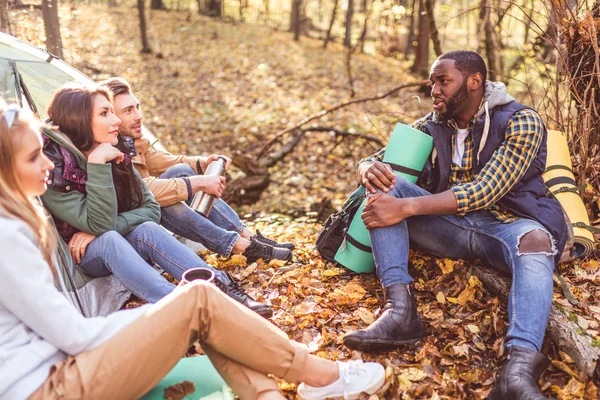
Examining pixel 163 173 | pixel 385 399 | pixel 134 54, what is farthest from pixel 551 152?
pixel 134 54

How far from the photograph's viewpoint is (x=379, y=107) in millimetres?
11961

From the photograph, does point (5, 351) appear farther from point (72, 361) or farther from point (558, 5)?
point (558, 5)

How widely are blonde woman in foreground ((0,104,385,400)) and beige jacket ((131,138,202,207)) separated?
1577mm

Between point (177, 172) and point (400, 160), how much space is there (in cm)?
179

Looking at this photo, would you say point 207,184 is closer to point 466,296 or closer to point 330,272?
point 330,272

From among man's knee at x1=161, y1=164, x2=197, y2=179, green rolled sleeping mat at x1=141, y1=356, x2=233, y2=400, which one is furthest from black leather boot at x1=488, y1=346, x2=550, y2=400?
man's knee at x1=161, y1=164, x2=197, y2=179

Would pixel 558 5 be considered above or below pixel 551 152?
above

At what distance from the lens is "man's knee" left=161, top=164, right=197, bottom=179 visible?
4.05 metres

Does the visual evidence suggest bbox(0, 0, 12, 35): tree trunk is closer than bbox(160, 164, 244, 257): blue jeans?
No

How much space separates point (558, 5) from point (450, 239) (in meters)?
2.19

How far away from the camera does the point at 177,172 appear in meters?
4.05

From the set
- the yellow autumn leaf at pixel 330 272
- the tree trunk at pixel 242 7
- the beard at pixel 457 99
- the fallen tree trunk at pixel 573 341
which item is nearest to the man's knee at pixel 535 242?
the fallen tree trunk at pixel 573 341

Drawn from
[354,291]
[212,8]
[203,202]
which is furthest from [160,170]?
[212,8]

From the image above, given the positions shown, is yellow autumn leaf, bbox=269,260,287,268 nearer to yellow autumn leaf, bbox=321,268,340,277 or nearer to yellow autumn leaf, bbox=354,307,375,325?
yellow autumn leaf, bbox=321,268,340,277
